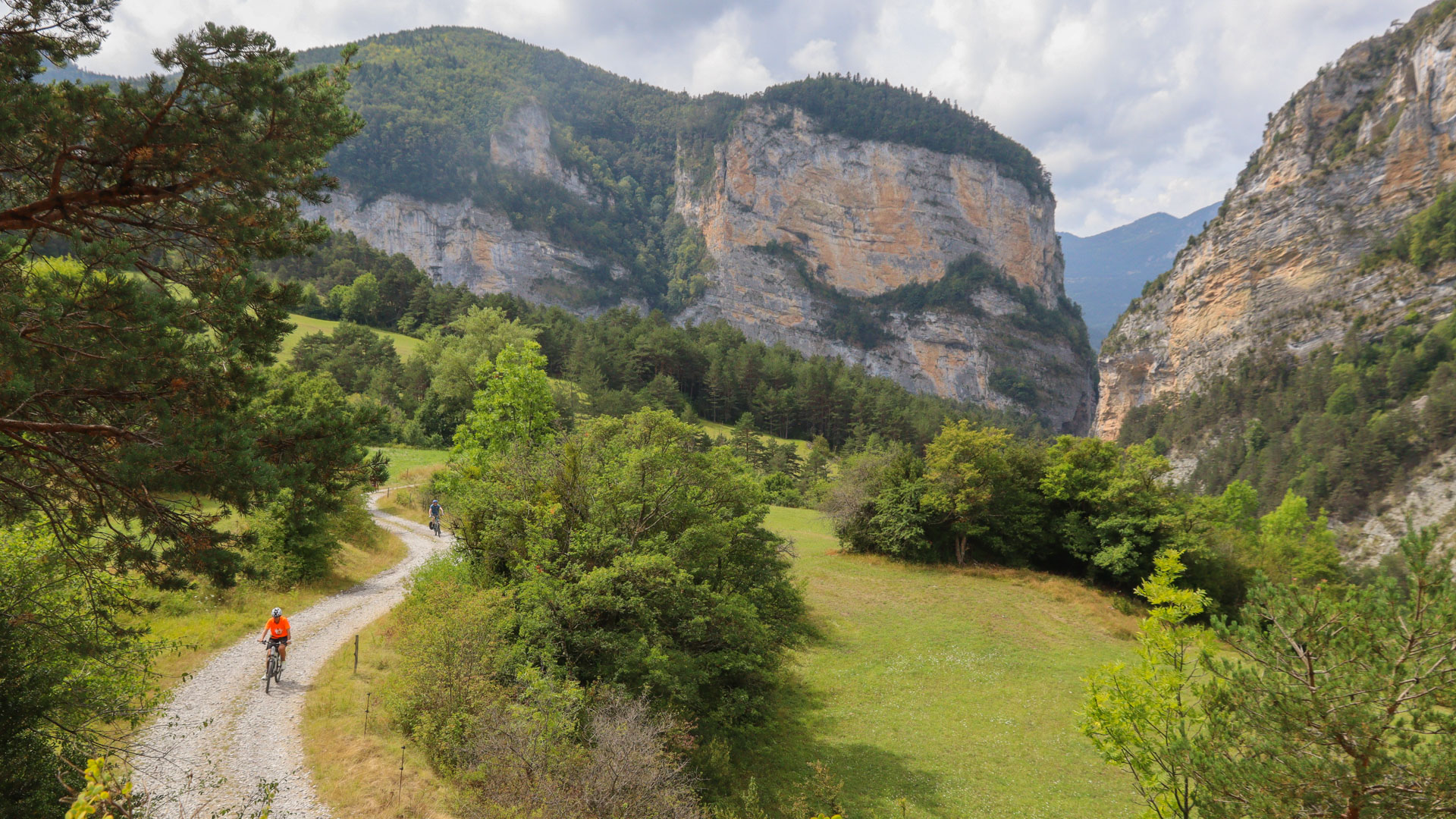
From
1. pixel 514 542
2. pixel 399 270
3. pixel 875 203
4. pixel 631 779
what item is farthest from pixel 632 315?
pixel 875 203

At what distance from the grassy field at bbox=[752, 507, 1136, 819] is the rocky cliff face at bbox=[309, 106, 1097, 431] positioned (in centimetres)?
13710

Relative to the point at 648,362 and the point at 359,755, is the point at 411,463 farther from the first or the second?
the point at 648,362

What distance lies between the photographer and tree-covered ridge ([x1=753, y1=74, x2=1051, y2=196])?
17150 cm

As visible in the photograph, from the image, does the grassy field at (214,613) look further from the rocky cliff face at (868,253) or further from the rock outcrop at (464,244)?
the rocky cliff face at (868,253)

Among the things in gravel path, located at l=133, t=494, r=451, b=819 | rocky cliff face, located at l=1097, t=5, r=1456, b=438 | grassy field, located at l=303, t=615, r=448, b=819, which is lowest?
grassy field, located at l=303, t=615, r=448, b=819

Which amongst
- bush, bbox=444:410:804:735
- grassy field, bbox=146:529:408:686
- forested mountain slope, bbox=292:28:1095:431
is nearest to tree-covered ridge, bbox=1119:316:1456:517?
forested mountain slope, bbox=292:28:1095:431

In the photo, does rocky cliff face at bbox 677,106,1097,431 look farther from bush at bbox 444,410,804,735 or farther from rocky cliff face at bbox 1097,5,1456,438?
bush at bbox 444,410,804,735

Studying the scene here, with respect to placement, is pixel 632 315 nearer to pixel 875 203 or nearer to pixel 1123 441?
pixel 1123 441

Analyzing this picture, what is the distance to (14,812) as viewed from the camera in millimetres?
6047

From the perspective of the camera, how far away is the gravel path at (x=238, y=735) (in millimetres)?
8711

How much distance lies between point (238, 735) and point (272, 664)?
1863 mm

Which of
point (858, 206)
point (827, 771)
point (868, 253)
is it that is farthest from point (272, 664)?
point (858, 206)

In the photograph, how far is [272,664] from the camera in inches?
472

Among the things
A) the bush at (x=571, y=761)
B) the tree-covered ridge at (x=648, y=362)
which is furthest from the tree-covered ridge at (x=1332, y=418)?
the bush at (x=571, y=761)
